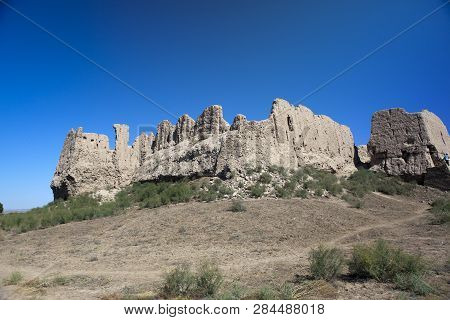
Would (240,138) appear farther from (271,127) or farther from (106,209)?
(106,209)

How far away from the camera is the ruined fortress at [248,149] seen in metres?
22.7

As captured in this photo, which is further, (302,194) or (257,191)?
(302,194)

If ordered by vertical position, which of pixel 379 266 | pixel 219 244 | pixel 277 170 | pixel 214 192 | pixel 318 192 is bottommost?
pixel 379 266

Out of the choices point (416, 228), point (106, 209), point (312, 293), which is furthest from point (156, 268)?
point (106, 209)

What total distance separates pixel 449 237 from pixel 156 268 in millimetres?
9308

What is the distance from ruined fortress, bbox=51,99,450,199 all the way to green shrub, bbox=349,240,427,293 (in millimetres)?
14237

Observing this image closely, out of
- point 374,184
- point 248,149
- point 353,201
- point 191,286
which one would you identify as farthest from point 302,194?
point 191,286

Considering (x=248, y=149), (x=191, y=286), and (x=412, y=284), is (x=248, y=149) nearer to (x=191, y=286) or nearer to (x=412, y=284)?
(x=191, y=286)

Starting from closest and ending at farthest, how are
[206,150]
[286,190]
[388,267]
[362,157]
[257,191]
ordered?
[388,267] → [257,191] → [286,190] → [206,150] → [362,157]

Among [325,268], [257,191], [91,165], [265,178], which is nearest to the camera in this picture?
[325,268]

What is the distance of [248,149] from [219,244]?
10944 millimetres

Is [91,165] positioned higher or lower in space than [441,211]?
higher

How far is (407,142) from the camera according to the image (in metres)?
25.6
